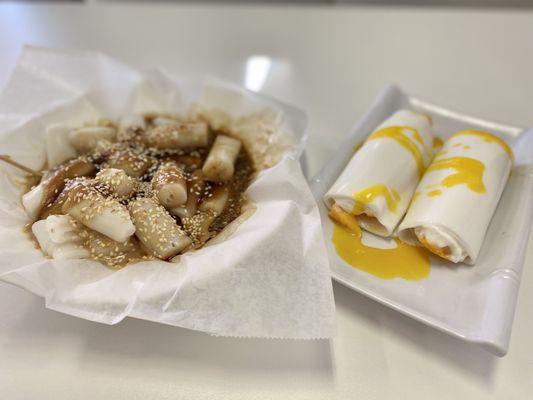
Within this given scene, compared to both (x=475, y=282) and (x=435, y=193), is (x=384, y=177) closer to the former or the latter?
(x=435, y=193)

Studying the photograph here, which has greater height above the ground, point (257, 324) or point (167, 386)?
point (257, 324)

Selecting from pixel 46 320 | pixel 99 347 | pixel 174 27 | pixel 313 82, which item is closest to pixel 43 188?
pixel 46 320

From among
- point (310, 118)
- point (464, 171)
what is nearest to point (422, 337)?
point (464, 171)

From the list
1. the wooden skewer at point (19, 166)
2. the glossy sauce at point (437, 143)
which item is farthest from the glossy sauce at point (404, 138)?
the wooden skewer at point (19, 166)

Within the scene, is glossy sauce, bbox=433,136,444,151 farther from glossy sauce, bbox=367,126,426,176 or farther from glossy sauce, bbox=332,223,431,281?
glossy sauce, bbox=332,223,431,281

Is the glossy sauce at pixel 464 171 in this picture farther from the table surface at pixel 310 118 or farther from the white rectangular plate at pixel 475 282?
the table surface at pixel 310 118

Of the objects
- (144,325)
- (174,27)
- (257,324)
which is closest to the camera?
(257,324)

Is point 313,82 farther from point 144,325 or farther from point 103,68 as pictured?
point 144,325
